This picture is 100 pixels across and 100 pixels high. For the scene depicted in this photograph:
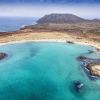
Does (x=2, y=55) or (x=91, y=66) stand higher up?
(x=91, y=66)

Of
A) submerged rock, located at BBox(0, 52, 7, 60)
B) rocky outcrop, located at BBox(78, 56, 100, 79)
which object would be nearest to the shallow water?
rocky outcrop, located at BBox(78, 56, 100, 79)

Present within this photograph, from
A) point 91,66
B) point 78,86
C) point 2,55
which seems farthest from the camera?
point 2,55

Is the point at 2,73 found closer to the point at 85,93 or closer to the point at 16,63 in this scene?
the point at 16,63

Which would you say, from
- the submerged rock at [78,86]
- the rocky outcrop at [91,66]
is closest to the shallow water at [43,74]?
the submerged rock at [78,86]

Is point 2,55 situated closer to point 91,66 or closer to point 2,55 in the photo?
point 2,55

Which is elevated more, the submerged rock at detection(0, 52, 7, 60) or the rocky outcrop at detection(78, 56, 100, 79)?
the rocky outcrop at detection(78, 56, 100, 79)

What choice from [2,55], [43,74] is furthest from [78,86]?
Result: [2,55]

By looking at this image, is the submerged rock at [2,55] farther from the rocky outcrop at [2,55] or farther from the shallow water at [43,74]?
the shallow water at [43,74]

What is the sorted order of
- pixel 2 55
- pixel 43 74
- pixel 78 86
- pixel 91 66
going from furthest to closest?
pixel 2 55
pixel 91 66
pixel 43 74
pixel 78 86

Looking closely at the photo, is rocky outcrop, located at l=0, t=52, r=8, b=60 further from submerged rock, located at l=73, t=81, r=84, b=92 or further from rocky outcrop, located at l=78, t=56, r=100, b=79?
submerged rock, located at l=73, t=81, r=84, b=92
